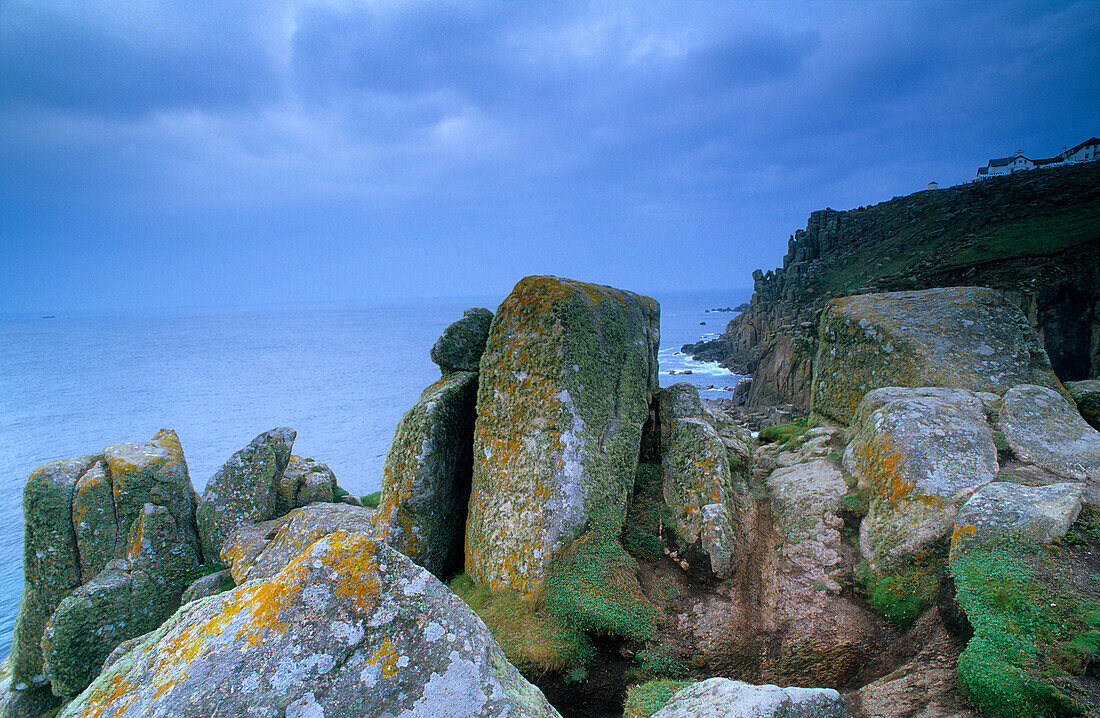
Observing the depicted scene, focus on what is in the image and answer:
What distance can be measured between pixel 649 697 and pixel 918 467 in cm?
565

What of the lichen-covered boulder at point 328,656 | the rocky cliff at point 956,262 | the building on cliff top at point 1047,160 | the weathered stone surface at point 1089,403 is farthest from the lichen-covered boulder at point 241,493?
the building on cliff top at point 1047,160

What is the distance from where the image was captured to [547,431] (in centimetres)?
891

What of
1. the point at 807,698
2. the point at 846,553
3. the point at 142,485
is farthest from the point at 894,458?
the point at 142,485

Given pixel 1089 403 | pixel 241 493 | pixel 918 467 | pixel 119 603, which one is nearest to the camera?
pixel 918 467

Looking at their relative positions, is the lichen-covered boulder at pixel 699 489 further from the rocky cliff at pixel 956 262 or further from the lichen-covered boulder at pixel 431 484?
the rocky cliff at pixel 956 262

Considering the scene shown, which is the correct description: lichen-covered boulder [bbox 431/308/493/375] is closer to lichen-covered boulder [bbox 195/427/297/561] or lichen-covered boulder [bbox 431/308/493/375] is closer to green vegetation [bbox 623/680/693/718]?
green vegetation [bbox 623/680/693/718]

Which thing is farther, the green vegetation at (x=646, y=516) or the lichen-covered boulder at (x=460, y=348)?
the lichen-covered boulder at (x=460, y=348)

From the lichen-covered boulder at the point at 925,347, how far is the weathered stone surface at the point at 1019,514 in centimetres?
427

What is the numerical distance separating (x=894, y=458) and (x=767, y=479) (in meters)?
2.89

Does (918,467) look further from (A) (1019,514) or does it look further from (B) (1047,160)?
(B) (1047,160)

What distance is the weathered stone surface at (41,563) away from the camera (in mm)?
13414

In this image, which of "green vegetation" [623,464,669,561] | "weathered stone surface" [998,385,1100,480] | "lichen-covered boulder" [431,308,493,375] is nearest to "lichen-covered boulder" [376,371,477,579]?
"lichen-covered boulder" [431,308,493,375]

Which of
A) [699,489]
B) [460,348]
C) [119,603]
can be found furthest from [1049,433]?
[119,603]

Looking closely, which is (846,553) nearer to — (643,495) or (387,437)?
(643,495)
